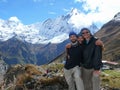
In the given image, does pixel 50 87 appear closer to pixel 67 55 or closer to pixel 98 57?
pixel 67 55

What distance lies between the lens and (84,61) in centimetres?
1477

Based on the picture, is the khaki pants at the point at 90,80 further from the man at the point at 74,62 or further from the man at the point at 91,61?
the man at the point at 74,62

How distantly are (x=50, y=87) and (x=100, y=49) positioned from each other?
202 inches

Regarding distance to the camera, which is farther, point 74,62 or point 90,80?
point 90,80

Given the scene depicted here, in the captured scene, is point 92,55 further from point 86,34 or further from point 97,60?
point 86,34

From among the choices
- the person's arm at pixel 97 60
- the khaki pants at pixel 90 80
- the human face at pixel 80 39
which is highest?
the human face at pixel 80 39

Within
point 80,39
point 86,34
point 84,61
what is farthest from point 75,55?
point 86,34

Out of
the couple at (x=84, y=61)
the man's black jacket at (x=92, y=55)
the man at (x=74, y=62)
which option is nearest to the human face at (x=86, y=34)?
the couple at (x=84, y=61)

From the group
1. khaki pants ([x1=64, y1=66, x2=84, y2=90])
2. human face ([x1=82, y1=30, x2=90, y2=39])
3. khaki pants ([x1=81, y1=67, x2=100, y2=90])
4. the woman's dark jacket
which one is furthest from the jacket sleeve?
khaki pants ([x1=64, y1=66, x2=84, y2=90])

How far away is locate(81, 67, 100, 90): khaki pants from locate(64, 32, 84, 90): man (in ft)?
1.02

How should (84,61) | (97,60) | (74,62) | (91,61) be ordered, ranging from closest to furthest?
(97,60), (91,61), (84,61), (74,62)

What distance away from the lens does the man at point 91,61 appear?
46.5ft

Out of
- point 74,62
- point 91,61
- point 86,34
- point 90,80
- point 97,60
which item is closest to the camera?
point 97,60

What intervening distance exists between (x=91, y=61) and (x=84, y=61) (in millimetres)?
412
